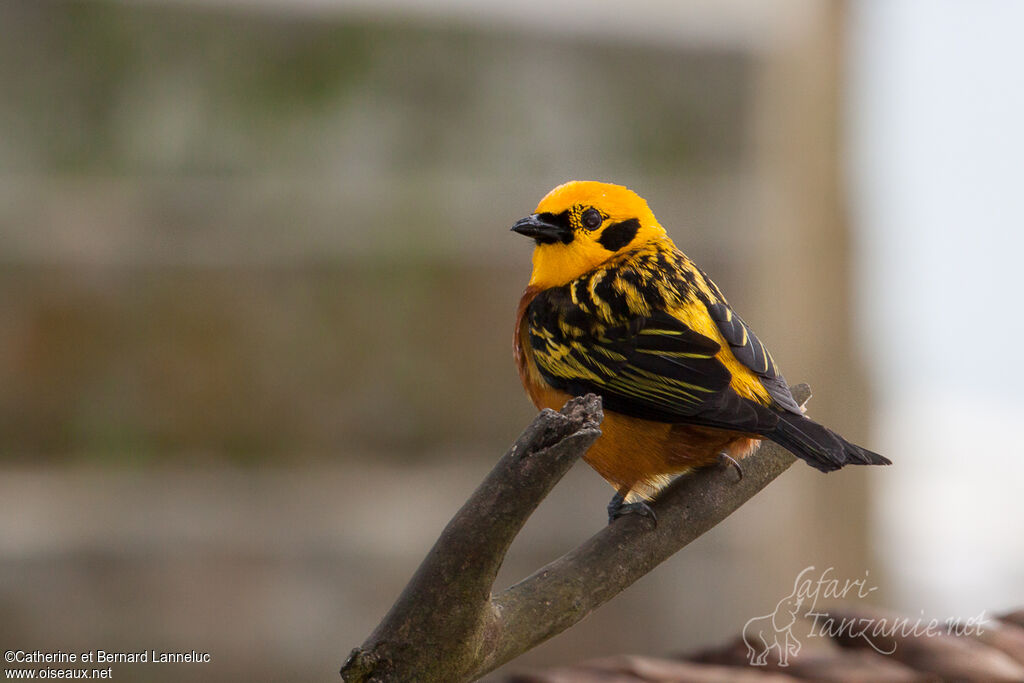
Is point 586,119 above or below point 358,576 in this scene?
above

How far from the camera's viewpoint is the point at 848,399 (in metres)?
2.73

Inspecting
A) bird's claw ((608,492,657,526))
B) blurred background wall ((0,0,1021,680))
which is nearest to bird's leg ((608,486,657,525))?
bird's claw ((608,492,657,526))

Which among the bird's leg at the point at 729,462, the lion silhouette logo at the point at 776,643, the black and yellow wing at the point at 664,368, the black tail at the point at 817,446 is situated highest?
the black and yellow wing at the point at 664,368

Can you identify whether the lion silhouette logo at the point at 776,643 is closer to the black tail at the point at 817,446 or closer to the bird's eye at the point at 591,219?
the black tail at the point at 817,446

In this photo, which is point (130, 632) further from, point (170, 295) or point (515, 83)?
point (515, 83)

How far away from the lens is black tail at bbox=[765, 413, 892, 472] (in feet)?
3.33

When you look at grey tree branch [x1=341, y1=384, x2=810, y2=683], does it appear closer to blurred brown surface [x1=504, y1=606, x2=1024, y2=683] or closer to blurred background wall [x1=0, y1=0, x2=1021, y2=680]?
blurred brown surface [x1=504, y1=606, x2=1024, y2=683]

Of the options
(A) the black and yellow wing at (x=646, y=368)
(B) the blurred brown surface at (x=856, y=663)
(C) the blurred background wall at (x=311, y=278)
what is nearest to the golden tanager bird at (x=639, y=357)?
(A) the black and yellow wing at (x=646, y=368)

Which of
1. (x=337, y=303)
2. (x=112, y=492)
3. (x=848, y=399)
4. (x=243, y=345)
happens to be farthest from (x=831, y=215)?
(x=112, y=492)

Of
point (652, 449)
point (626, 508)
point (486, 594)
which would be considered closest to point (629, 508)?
point (626, 508)

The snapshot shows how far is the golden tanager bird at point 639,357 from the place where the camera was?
1.16m

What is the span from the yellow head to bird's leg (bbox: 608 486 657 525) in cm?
27

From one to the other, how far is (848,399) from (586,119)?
0.89m

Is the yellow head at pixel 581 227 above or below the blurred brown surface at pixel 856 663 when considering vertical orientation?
above
